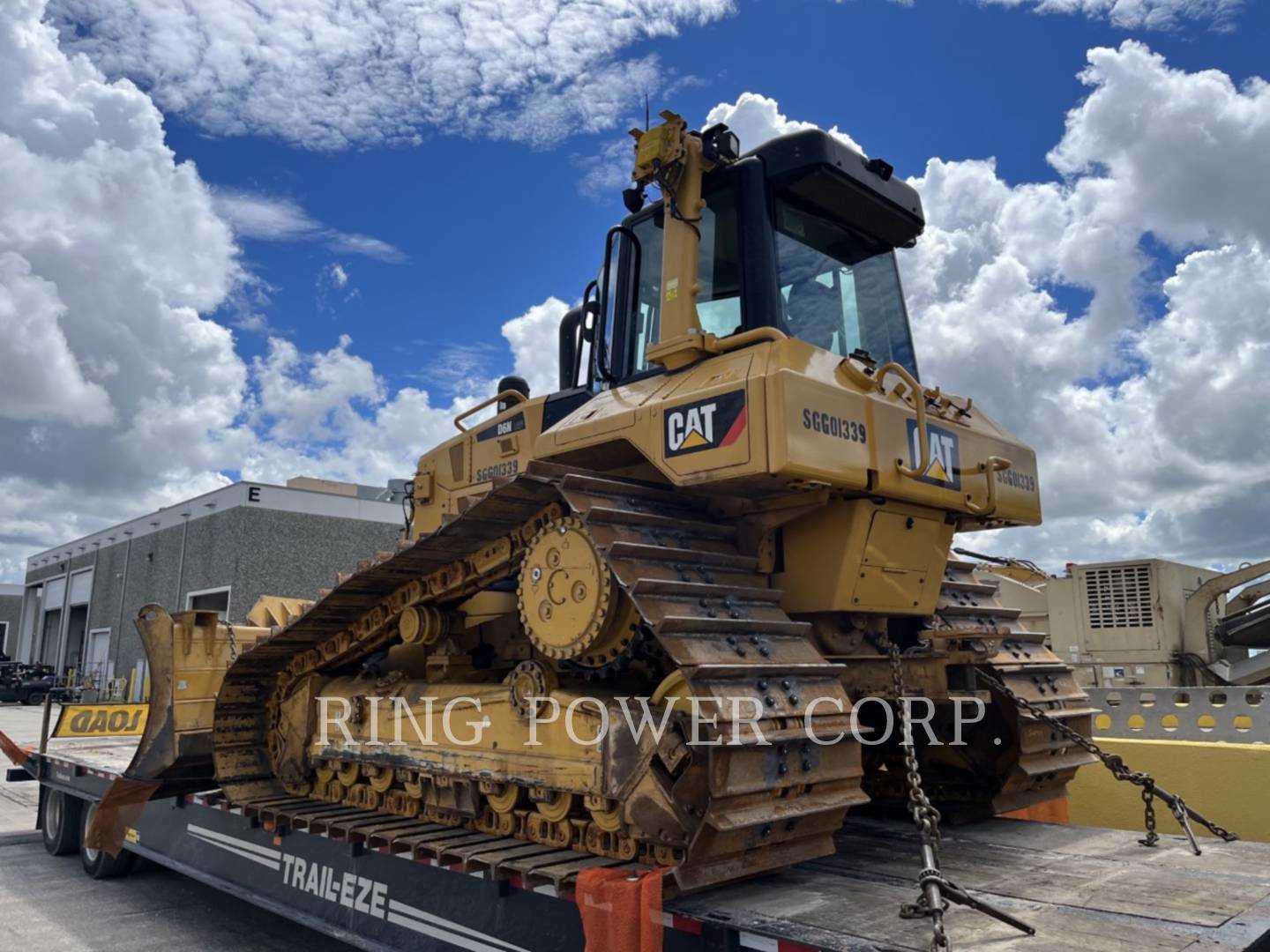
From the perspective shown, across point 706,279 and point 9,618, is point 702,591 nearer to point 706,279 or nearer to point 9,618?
point 706,279

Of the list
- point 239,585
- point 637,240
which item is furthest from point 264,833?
point 239,585

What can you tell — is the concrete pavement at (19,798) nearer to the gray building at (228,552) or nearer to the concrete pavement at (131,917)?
the concrete pavement at (131,917)

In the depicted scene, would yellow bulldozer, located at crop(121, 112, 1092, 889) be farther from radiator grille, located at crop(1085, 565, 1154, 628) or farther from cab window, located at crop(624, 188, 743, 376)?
radiator grille, located at crop(1085, 565, 1154, 628)

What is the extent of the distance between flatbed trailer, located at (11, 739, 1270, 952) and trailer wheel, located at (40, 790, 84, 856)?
323cm

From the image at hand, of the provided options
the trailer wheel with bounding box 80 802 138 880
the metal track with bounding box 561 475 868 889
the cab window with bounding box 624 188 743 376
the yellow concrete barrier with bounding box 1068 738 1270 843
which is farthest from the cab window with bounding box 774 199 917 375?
the trailer wheel with bounding box 80 802 138 880

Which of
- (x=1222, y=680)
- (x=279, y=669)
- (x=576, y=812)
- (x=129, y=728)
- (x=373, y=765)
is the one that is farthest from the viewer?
(x=1222, y=680)

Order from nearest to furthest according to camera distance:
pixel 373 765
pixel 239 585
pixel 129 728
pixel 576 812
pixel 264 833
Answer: pixel 576 812 → pixel 373 765 → pixel 264 833 → pixel 129 728 → pixel 239 585

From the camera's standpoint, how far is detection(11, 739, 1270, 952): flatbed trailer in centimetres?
333

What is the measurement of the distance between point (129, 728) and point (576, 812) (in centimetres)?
812

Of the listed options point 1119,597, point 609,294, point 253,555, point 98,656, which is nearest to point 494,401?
point 609,294

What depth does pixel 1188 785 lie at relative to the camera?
642 cm

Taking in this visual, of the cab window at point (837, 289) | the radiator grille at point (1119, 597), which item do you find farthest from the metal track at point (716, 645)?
the radiator grille at point (1119, 597)

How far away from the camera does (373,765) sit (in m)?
5.62

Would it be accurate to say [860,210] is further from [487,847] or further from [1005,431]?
[487,847]
